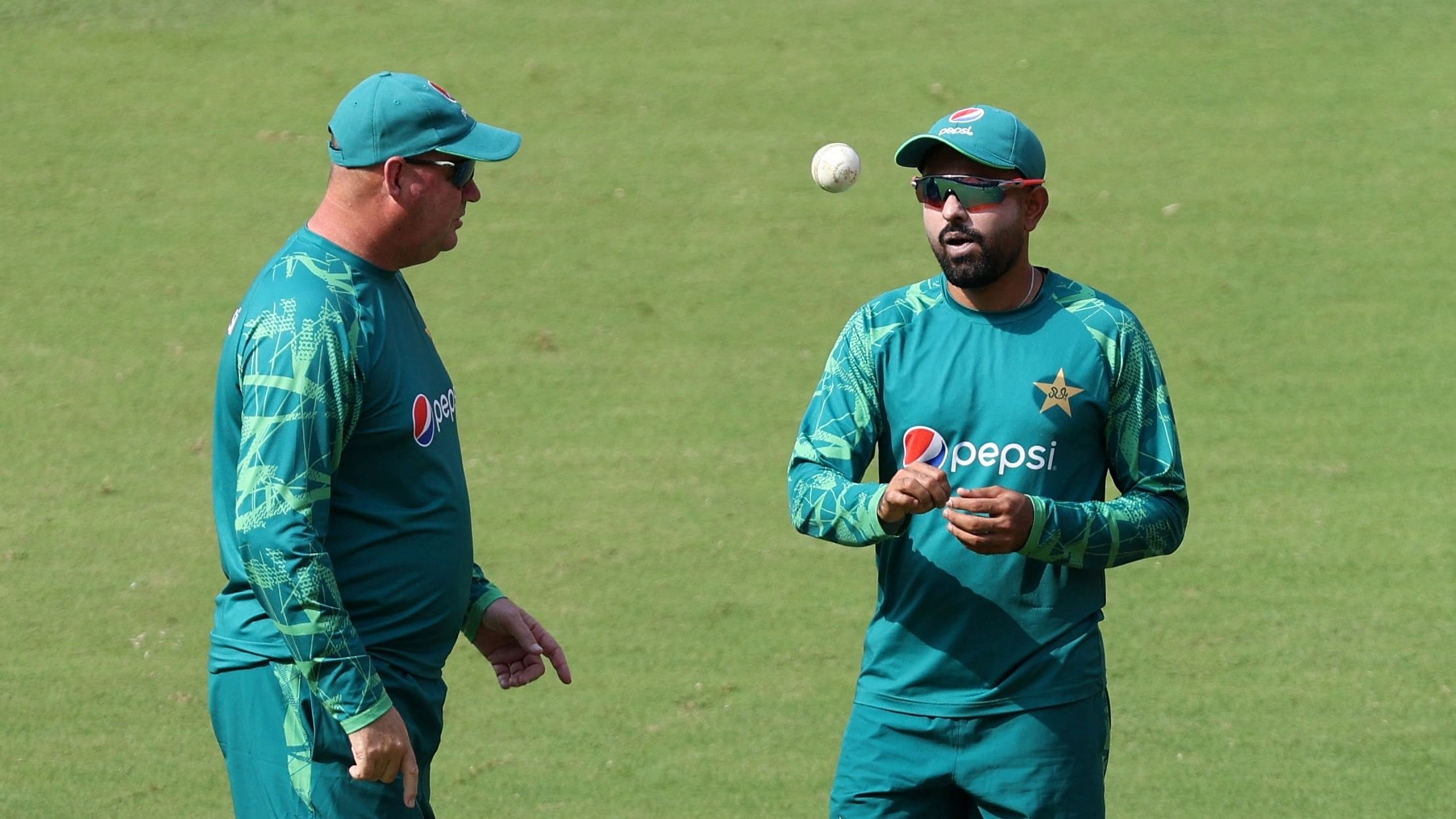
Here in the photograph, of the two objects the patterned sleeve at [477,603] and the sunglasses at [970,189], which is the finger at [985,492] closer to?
the sunglasses at [970,189]

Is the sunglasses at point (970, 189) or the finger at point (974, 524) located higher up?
the sunglasses at point (970, 189)

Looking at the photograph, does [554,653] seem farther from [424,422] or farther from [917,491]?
[917,491]

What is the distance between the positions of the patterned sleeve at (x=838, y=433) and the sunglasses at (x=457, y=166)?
0.84 m

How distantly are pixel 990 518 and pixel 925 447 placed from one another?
0.98 ft

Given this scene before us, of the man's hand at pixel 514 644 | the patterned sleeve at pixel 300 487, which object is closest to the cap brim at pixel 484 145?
the patterned sleeve at pixel 300 487

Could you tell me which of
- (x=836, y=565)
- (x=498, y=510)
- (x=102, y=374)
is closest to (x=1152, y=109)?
(x=836, y=565)

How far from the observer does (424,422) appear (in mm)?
3408

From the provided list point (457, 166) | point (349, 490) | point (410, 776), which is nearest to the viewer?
point (410, 776)

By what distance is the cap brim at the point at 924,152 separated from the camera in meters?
3.60

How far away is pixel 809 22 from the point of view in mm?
9617

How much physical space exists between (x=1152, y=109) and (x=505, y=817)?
550cm

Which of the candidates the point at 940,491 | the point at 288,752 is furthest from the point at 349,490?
the point at 940,491

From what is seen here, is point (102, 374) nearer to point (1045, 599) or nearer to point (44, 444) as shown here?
point (44, 444)

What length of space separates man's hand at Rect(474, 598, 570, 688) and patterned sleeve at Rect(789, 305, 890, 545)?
691 mm
